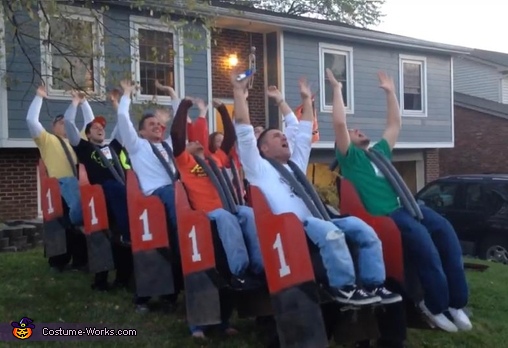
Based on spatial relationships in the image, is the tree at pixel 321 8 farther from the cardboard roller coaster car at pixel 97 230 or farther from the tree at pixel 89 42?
the cardboard roller coaster car at pixel 97 230

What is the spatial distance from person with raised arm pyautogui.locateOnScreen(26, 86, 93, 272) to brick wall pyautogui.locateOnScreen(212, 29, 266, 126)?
27.5ft

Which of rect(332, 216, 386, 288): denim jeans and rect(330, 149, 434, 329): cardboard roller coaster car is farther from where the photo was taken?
rect(330, 149, 434, 329): cardboard roller coaster car

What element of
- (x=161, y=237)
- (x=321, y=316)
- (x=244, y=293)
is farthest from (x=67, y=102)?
(x=321, y=316)

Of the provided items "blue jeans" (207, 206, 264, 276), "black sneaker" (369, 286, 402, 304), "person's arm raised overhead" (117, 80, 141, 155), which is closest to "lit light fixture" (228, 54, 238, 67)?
"person's arm raised overhead" (117, 80, 141, 155)

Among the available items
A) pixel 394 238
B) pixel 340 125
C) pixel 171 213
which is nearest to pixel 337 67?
pixel 171 213

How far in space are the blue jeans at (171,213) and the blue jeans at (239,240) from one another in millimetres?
709

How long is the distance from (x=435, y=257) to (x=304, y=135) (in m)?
1.54

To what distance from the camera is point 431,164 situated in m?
22.9

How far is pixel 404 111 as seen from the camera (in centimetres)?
2100

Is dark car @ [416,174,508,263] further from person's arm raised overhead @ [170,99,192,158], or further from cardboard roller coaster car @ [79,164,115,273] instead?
person's arm raised overhead @ [170,99,192,158]

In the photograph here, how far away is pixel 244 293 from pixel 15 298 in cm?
273

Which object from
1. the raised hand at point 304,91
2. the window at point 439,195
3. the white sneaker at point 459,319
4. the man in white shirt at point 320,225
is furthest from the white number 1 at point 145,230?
the window at point 439,195

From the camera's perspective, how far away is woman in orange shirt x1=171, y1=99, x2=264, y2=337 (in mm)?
5832

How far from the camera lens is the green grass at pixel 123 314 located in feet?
20.5
